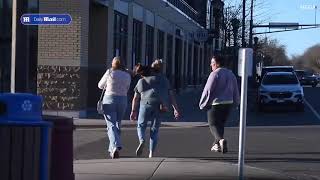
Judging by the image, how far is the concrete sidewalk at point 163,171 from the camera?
566cm

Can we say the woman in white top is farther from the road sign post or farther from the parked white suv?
the parked white suv

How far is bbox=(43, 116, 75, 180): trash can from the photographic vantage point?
205 inches

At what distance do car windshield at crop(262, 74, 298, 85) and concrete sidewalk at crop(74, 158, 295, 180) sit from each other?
22.1 m

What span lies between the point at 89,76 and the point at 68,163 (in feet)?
62.0

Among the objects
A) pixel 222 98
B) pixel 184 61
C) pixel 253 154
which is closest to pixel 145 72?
pixel 222 98

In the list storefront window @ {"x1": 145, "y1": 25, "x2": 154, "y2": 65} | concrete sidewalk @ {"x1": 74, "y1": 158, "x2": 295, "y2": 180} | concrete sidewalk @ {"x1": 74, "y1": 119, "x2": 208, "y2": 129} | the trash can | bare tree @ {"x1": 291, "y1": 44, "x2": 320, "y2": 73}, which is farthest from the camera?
bare tree @ {"x1": 291, "y1": 44, "x2": 320, "y2": 73}

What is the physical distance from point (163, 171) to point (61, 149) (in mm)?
987

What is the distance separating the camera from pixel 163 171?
5781 mm

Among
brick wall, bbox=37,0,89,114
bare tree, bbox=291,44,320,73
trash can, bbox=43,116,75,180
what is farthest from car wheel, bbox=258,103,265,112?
bare tree, bbox=291,44,320,73

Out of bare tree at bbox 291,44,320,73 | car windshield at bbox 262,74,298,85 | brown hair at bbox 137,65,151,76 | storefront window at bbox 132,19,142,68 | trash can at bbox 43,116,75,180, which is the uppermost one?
bare tree at bbox 291,44,320,73

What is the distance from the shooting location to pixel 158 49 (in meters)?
35.4

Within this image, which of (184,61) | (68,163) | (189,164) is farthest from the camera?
(184,61)

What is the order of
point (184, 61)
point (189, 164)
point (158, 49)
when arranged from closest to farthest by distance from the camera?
point (189, 164), point (158, 49), point (184, 61)

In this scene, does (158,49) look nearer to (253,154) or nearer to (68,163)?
(253,154)
